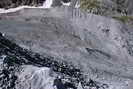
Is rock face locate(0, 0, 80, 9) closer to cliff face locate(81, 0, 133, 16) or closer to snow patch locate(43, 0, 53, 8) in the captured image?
snow patch locate(43, 0, 53, 8)

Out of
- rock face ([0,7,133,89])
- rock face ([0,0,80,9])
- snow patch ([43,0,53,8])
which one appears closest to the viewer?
rock face ([0,7,133,89])

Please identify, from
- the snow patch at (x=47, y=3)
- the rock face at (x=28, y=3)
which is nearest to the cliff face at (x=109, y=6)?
the rock face at (x=28, y=3)

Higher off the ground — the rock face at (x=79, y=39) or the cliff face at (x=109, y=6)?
the cliff face at (x=109, y=6)

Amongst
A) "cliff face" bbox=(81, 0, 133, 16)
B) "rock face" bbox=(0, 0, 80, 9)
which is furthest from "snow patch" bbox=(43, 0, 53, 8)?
"cliff face" bbox=(81, 0, 133, 16)

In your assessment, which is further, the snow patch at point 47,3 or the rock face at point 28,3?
the snow patch at point 47,3

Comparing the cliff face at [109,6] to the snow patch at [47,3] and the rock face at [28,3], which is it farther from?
the snow patch at [47,3]

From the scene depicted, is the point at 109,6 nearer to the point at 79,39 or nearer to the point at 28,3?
the point at 28,3

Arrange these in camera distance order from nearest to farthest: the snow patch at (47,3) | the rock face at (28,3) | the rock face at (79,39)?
1. the rock face at (79,39)
2. the rock face at (28,3)
3. the snow patch at (47,3)

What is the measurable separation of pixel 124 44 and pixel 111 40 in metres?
0.51

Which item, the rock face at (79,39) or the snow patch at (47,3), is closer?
the rock face at (79,39)

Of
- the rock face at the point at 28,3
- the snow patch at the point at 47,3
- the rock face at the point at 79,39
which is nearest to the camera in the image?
the rock face at the point at 79,39

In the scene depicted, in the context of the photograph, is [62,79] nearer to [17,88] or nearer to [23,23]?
[17,88]

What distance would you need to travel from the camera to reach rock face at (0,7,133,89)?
11.2 metres

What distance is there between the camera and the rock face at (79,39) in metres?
11.2
